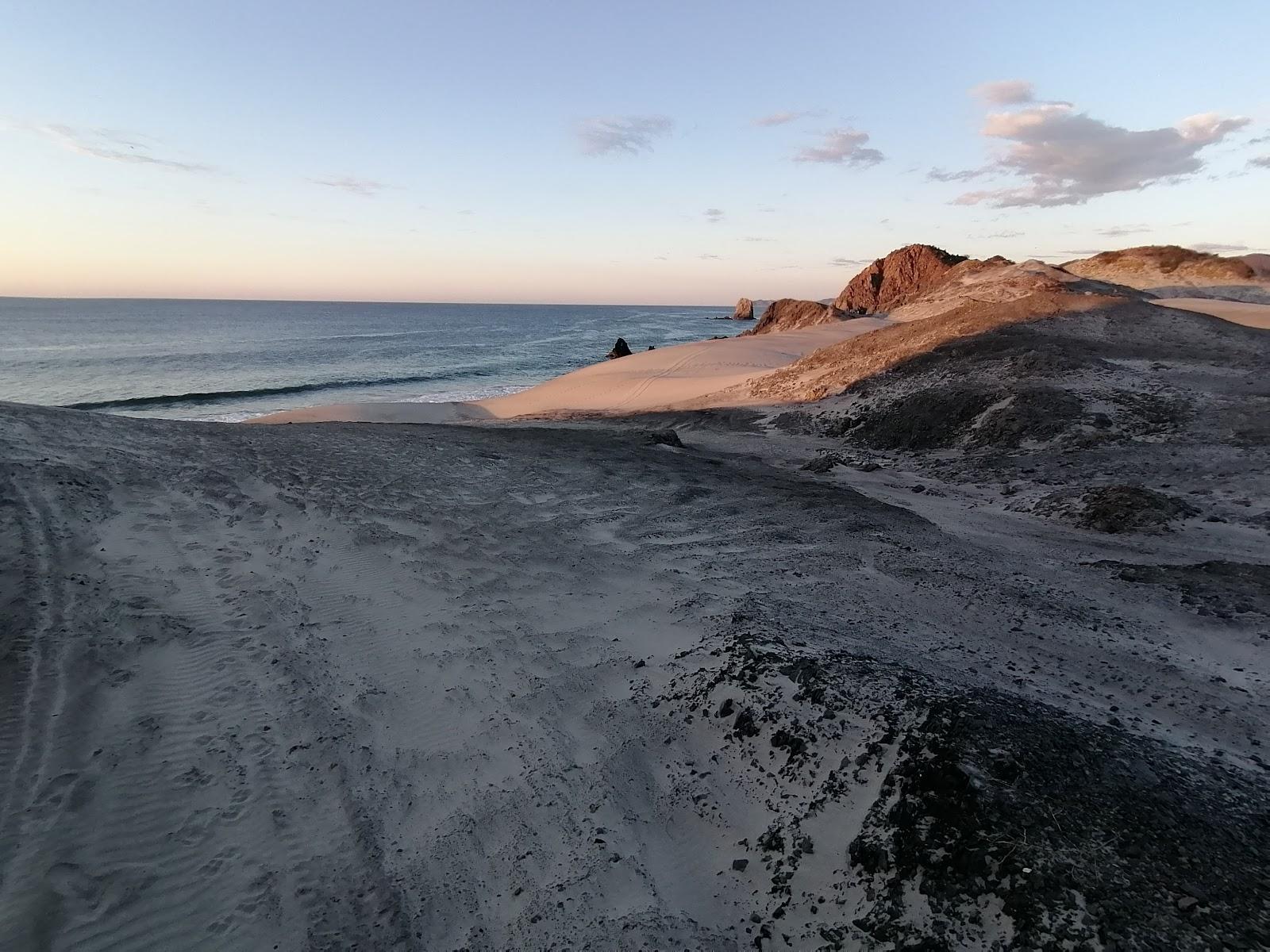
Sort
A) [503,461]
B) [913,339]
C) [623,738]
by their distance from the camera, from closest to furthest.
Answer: [623,738], [503,461], [913,339]

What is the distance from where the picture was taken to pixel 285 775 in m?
3.96

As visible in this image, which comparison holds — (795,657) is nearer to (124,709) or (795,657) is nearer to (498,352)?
(124,709)

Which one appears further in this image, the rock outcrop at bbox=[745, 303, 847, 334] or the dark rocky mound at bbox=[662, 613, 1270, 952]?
the rock outcrop at bbox=[745, 303, 847, 334]

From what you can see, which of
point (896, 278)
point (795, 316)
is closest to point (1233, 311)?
point (795, 316)

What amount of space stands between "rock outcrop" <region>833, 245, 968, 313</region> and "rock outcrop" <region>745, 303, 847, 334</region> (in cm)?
360

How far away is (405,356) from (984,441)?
4741 cm

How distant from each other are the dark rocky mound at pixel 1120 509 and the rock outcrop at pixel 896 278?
134 ft

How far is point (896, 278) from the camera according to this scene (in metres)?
51.5

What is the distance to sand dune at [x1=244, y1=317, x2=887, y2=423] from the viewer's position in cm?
2317

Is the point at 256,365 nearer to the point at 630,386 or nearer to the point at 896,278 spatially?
the point at 630,386

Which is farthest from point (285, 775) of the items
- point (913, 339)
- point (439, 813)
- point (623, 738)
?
point (913, 339)

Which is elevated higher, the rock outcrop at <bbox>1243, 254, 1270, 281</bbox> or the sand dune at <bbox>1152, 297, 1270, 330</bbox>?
A: the rock outcrop at <bbox>1243, 254, 1270, 281</bbox>

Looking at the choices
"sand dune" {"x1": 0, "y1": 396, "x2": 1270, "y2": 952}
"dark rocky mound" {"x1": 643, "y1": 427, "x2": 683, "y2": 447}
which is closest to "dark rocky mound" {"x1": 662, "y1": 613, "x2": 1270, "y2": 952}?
"sand dune" {"x1": 0, "y1": 396, "x2": 1270, "y2": 952}

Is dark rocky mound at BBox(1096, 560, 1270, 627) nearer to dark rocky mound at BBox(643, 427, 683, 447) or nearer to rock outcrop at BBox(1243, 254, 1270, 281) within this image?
dark rocky mound at BBox(643, 427, 683, 447)
